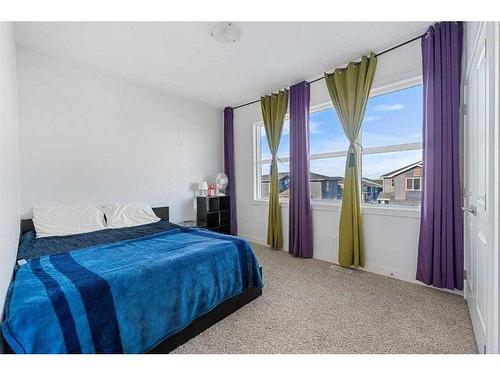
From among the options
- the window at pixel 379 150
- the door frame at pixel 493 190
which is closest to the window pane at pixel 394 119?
the window at pixel 379 150

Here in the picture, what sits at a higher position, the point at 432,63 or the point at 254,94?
the point at 254,94

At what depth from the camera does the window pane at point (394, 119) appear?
256cm

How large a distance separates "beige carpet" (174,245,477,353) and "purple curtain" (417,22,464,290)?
29cm

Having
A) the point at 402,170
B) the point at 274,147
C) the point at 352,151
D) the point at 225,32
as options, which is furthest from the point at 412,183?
the point at 225,32

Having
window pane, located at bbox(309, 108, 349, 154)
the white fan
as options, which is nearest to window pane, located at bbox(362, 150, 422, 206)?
window pane, located at bbox(309, 108, 349, 154)

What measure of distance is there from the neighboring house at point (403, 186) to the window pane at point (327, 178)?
0.54 meters

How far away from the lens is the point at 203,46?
8.26 ft

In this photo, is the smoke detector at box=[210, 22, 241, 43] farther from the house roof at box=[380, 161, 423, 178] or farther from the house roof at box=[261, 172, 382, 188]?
the house roof at box=[380, 161, 423, 178]

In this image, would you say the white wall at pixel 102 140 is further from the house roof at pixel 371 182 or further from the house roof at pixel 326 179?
the house roof at pixel 371 182

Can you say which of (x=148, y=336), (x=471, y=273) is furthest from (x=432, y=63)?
(x=148, y=336)

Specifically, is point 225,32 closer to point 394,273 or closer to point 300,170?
point 300,170
